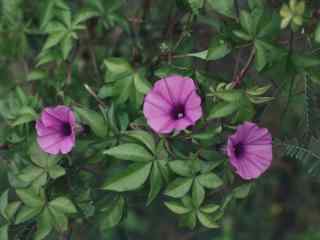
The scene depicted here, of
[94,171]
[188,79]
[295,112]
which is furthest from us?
[295,112]

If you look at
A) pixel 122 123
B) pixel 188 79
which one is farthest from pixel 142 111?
pixel 188 79

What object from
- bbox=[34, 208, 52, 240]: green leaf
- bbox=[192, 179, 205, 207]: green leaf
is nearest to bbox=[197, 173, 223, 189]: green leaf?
bbox=[192, 179, 205, 207]: green leaf

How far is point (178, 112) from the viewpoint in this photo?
5.08 ft

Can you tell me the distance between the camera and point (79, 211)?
1.61 meters

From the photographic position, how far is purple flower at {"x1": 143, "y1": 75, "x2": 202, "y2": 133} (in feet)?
4.79

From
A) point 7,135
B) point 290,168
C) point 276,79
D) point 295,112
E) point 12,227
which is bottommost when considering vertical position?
point 290,168

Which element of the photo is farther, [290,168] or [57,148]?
[290,168]

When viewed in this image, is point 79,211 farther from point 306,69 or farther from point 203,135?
point 306,69

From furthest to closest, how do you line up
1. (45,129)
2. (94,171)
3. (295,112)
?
(295,112)
(94,171)
(45,129)

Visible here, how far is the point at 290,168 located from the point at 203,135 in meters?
1.51

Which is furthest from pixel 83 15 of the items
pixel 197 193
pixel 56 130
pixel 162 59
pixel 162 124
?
pixel 197 193

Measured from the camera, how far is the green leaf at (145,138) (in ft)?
4.88

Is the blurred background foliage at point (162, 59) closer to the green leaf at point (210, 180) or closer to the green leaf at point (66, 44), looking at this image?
the green leaf at point (66, 44)

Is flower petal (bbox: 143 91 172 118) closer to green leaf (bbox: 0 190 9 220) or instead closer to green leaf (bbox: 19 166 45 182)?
green leaf (bbox: 19 166 45 182)
